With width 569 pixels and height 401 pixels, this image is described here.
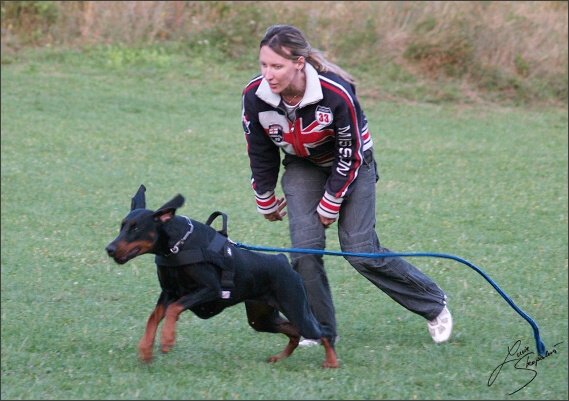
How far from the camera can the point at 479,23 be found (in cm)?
1773

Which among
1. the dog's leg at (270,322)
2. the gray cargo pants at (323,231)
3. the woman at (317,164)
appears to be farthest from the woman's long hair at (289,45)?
the dog's leg at (270,322)

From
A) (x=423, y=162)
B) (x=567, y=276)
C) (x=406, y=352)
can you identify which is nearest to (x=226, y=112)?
(x=423, y=162)

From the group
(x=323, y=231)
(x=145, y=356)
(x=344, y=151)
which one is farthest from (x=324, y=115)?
(x=145, y=356)

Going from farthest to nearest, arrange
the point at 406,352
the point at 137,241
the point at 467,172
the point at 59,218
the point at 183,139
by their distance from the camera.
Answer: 1. the point at 183,139
2. the point at 467,172
3. the point at 59,218
4. the point at 406,352
5. the point at 137,241

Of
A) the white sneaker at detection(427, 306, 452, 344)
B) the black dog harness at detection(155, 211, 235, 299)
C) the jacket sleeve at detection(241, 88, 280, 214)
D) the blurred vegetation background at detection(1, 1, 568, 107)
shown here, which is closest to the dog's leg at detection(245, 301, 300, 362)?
the black dog harness at detection(155, 211, 235, 299)

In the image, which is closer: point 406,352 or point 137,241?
point 137,241

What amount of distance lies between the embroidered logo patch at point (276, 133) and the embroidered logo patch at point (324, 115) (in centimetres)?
25

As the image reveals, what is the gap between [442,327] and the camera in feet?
17.4

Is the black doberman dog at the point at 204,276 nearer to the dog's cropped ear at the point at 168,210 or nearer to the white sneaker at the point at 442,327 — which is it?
the dog's cropped ear at the point at 168,210

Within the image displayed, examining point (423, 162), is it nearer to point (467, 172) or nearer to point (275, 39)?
point (467, 172)

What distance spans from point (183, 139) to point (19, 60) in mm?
5918

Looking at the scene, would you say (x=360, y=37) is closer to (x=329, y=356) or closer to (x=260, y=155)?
(x=260, y=155)

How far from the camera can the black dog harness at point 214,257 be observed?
419 cm

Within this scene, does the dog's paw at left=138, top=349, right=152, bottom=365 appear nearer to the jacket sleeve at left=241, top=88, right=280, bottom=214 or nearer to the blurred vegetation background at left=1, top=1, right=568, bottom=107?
the jacket sleeve at left=241, top=88, right=280, bottom=214
